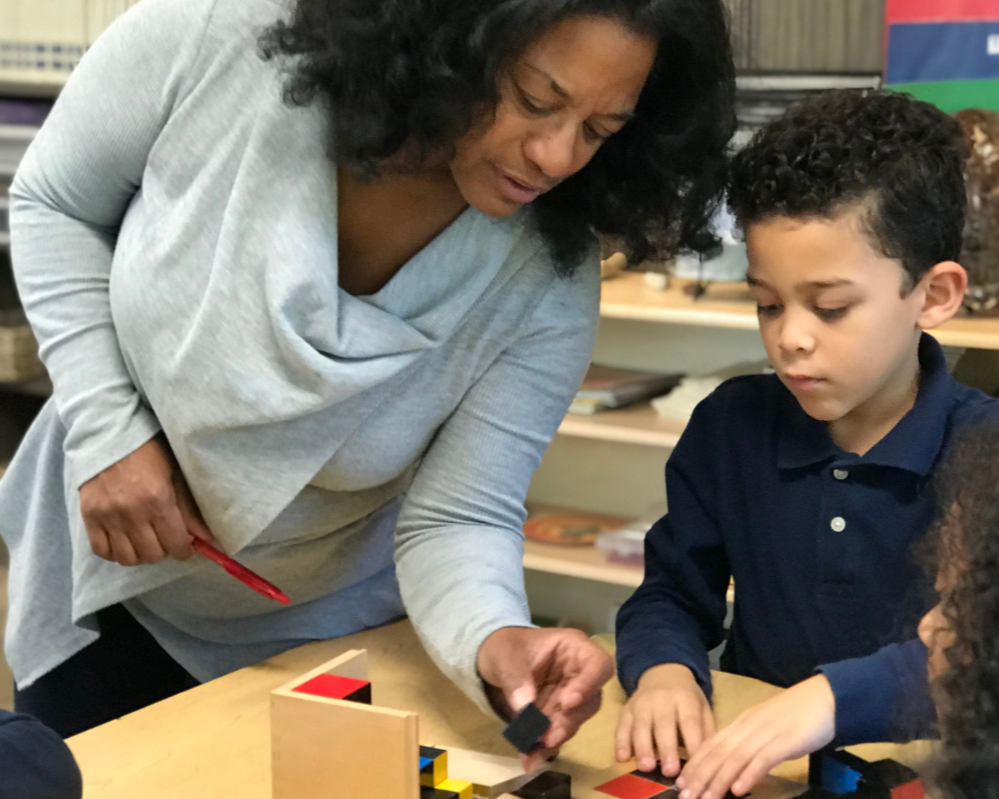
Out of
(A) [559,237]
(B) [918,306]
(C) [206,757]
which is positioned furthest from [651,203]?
(C) [206,757]

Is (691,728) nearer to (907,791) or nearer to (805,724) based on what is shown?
(805,724)

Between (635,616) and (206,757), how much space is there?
401 millimetres

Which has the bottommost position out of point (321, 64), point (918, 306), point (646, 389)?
point (646, 389)

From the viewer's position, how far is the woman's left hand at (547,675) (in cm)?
82

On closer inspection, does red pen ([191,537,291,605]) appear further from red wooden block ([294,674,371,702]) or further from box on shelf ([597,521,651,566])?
box on shelf ([597,521,651,566])

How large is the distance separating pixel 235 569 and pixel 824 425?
0.53 metres

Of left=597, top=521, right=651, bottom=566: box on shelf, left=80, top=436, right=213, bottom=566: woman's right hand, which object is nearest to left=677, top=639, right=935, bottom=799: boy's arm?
left=80, top=436, right=213, bottom=566: woman's right hand

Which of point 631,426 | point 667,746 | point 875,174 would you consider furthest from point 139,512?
point 631,426

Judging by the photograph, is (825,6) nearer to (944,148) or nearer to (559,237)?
(944,148)

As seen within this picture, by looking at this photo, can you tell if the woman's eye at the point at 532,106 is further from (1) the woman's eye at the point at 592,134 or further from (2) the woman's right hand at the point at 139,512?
(2) the woman's right hand at the point at 139,512

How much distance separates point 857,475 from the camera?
3.39ft

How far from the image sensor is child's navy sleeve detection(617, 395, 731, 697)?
3.51 ft

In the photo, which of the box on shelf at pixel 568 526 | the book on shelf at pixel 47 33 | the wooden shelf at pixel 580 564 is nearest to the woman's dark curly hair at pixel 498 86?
the wooden shelf at pixel 580 564

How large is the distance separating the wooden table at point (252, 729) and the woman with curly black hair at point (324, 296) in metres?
0.05
